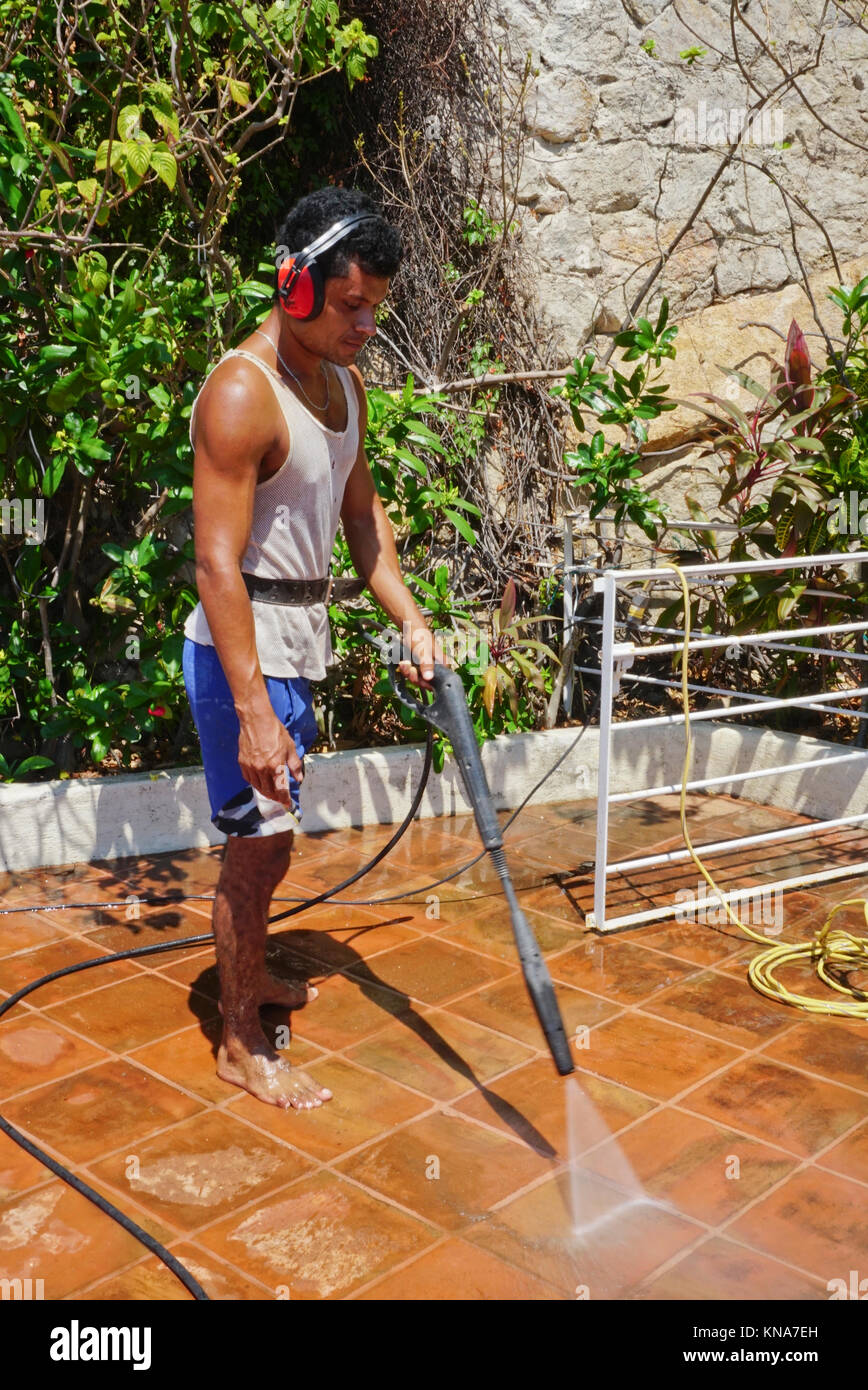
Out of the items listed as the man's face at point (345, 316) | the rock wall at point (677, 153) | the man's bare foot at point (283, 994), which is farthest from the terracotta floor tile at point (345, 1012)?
the rock wall at point (677, 153)

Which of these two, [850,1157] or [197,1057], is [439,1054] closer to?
[197,1057]

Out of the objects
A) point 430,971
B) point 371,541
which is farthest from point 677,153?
point 430,971

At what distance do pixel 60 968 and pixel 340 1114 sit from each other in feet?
3.35

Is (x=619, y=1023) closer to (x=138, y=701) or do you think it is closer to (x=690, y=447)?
(x=138, y=701)

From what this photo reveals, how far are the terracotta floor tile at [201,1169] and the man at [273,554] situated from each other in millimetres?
151

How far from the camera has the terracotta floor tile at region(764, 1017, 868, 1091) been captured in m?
2.82

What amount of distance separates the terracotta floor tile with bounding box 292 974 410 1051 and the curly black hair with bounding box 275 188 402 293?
1724mm

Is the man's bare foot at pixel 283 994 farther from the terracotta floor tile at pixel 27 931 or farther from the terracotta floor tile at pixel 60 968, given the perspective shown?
the terracotta floor tile at pixel 27 931

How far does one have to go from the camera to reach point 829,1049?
9.63ft

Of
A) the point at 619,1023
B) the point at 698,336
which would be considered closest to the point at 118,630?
the point at 619,1023

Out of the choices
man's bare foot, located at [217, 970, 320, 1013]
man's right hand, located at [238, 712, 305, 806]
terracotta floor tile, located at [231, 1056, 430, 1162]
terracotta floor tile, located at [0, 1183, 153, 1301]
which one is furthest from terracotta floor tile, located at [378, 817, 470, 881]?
terracotta floor tile, located at [0, 1183, 153, 1301]

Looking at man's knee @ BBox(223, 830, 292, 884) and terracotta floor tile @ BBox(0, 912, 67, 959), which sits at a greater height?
man's knee @ BBox(223, 830, 292, 884)

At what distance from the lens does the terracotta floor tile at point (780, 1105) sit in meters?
2.58

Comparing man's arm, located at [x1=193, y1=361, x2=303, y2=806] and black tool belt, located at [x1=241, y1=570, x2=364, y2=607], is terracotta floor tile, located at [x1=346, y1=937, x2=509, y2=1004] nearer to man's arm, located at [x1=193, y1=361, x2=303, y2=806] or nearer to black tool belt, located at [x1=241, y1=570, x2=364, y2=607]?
man's arm, located at [x1=193, y1=361, x2=303, y2=806]
